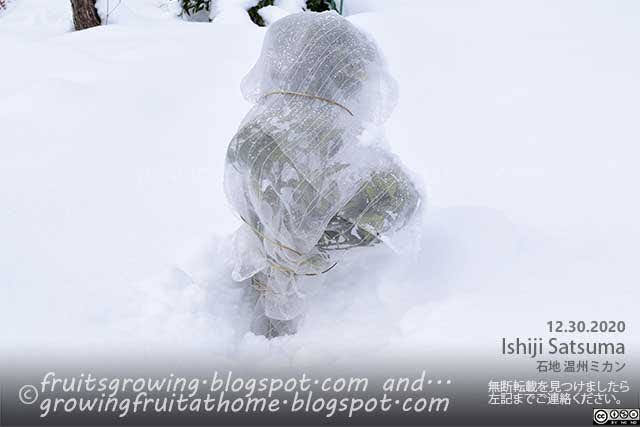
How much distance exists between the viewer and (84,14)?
169 inches

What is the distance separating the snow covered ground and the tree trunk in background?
0.75 metres

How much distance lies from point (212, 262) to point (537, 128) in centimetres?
163

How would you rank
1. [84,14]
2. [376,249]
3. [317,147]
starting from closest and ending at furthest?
1. [317,147]
2. [376,249]
3. [84,14]

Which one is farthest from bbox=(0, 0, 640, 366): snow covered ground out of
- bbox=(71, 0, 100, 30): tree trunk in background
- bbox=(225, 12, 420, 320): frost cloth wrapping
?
bbox=(71, 0, 100, 30): tree trunk in background

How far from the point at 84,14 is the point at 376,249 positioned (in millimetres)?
3306

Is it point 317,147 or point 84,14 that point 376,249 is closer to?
point 317,147

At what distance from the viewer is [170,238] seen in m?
2.18

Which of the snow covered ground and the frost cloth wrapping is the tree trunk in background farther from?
the frost cloth wrapping

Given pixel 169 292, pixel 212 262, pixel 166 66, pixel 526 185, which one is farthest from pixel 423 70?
pixel 169 292

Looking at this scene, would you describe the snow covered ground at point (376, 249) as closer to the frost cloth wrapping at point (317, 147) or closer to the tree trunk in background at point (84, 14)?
the frost cloth wrapping at point (317, 147)

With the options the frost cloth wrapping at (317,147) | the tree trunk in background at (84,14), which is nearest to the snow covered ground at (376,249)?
the frost cloth wrapping at (317,147)

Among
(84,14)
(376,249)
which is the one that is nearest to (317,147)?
(376,249)

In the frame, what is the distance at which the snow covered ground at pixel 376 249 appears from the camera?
1828 mm

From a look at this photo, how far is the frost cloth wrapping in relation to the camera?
1594 millimetres
